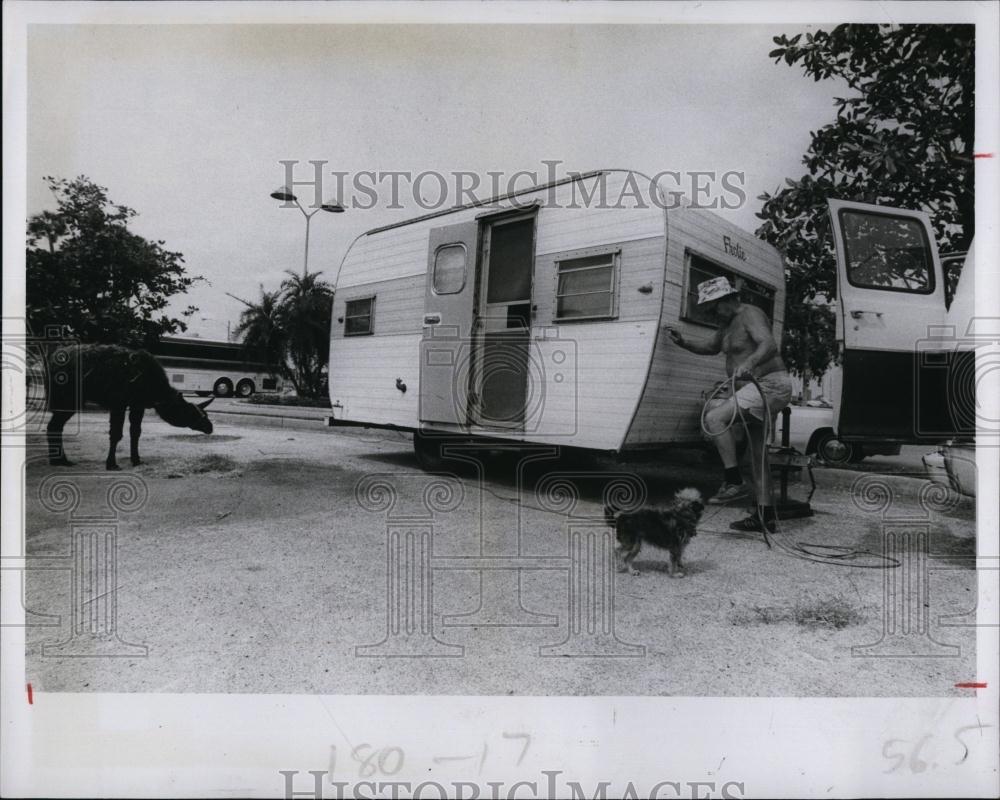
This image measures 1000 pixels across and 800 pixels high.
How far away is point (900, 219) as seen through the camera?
2.83 meters

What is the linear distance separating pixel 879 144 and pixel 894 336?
97 centimetres

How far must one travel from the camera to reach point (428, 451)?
3066 mm

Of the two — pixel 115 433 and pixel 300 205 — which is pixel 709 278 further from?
pixel 115 433

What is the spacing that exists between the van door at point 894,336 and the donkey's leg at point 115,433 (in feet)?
11.9

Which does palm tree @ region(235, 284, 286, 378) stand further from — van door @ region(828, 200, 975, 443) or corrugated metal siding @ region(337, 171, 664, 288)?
van door @ region(828, 200, 975, 443)

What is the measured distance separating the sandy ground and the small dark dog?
0.06m

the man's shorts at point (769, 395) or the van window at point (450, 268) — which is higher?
the van window at point (450, 268)

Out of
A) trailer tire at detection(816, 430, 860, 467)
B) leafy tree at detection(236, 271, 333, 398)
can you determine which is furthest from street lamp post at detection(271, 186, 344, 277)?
trailer tire at detection(816, 430, 860, 467)

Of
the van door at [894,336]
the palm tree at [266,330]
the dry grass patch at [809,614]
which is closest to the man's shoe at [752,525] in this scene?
the dry grass patch at [809,614]

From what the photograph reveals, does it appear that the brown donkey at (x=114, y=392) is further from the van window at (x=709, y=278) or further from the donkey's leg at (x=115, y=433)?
the van window at (x=709, y=278)

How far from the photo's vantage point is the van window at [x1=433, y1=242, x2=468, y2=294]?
327 centimetres

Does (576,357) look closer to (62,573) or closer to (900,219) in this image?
(900,219)

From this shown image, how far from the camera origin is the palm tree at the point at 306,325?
2928mm

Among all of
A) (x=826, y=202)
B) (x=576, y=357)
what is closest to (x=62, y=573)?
(x=576, y=357)
